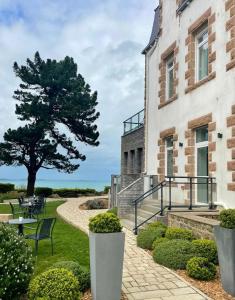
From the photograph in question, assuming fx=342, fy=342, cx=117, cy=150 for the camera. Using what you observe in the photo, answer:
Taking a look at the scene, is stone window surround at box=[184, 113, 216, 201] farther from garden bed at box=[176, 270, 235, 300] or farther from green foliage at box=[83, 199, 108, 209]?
green foliage at box=[83, 199, 108, 209]

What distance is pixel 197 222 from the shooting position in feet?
26.1

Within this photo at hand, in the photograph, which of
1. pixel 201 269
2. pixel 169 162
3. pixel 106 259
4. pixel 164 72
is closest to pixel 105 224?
pixel 106 259

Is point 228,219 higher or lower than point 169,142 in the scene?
lower

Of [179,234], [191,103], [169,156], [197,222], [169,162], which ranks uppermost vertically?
[191,103]

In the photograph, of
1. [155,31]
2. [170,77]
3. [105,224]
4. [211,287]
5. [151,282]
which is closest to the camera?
[105,224]

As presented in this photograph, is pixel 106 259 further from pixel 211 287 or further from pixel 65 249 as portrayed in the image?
pixel 65 249

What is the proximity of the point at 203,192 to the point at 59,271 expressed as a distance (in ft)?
23.4

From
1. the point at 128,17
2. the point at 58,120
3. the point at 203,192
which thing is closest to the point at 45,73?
the point at 58,120

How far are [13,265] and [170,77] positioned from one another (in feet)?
36.8

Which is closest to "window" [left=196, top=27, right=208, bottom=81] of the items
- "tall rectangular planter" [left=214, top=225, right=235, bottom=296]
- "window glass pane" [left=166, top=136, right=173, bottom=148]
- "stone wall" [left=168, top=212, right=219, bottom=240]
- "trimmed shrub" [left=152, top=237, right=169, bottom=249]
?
"window glass pane" [left=166, top=136, right=173, bottom=148]

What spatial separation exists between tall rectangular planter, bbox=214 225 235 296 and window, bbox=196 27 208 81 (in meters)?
7.08

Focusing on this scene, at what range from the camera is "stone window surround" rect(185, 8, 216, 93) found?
10.4 meters

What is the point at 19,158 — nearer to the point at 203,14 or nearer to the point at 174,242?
the point at 203,14

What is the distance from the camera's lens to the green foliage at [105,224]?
4773 mm
